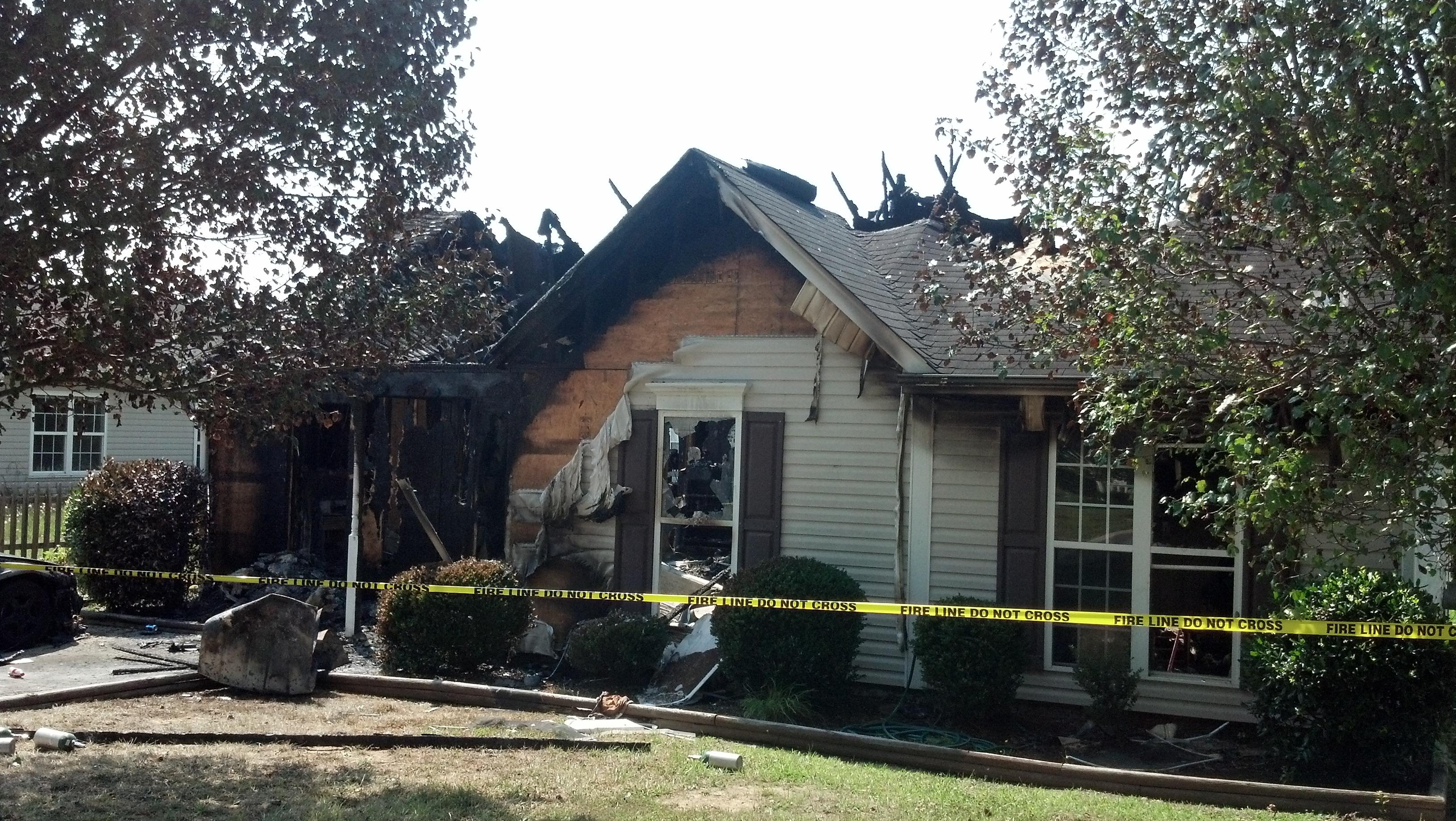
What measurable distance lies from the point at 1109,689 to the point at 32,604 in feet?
36.3

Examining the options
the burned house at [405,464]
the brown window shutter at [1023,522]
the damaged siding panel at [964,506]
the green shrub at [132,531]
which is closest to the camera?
the brown window shutter at [1023,522]

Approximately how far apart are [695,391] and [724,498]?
1148mm

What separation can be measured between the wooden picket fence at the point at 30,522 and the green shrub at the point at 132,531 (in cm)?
256

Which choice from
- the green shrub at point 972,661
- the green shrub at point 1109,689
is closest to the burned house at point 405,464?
the green shrub at point 972,661

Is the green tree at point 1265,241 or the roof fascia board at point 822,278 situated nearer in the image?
the green tree at point 1265,241

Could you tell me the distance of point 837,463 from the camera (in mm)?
12172

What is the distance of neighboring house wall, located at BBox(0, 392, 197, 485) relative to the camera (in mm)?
26594

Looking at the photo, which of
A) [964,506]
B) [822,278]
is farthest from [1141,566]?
[822,278]

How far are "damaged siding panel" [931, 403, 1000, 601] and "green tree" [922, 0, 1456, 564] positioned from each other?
352 cm

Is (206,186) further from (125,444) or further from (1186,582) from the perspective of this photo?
(125,444)

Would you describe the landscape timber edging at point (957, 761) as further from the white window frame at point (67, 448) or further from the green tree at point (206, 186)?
the white window frame at point (67, 448)

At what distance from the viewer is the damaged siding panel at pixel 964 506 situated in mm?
11523

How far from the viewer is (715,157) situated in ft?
41.6

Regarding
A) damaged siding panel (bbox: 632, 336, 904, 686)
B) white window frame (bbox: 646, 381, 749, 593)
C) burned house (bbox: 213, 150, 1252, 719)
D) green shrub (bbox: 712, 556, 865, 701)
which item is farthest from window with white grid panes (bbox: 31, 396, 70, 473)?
green shrub (bbox: 712, 556, 865, 701)
